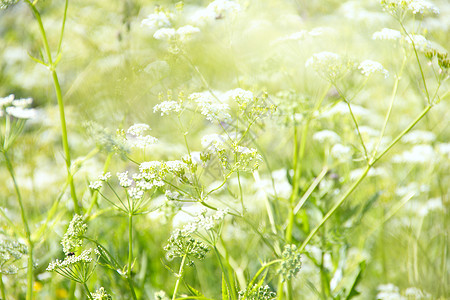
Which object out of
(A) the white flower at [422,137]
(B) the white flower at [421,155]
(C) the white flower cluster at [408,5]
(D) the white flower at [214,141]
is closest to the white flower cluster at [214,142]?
(D) the white flower at [214,141]

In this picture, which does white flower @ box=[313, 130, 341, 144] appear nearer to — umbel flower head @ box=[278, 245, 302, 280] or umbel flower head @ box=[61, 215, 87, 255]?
umbel flower head @ box=[278, 245, 302, 280]

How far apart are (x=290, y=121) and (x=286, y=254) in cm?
78

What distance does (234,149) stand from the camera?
1361 millimetres

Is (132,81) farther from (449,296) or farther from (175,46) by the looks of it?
(449,296)

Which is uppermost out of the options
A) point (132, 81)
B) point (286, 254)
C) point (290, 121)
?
point (132, 81)

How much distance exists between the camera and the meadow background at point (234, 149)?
64.4 inches

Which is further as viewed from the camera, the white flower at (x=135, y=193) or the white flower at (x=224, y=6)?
the white flower at (x=224, y=6)

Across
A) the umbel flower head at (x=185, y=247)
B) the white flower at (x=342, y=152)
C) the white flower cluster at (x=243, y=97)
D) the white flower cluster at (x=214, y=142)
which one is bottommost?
the umbel flower head at (x=185, y=247)

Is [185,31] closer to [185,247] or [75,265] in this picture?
[185,247]

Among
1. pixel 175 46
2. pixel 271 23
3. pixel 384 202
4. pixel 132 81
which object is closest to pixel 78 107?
pixel 132 81

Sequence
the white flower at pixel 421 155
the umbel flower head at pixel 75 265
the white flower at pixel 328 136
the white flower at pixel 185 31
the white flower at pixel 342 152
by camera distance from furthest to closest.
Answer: the white flower at pixel 421 155 < the white flower at pixel 328 136 < the white flower at pixel 342 152 < the white flower at pixel 185 31 < the umbel flower head at pixel 75 265

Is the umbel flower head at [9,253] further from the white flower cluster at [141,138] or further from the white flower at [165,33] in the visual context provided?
the white flower at [165,33]

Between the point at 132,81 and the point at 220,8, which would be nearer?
the point at 220,8

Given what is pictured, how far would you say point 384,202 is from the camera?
9.11 feet
